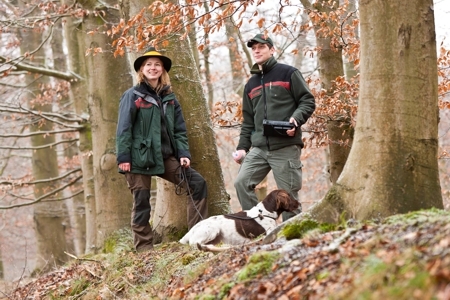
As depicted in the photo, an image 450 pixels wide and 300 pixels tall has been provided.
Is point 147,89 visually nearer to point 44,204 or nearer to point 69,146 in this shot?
point 69,146

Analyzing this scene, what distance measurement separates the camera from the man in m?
7.67

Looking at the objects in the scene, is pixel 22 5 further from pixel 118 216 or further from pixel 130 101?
pixel 130 101

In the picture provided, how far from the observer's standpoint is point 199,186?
26.5ft

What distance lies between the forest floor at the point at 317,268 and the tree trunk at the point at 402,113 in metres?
0.36

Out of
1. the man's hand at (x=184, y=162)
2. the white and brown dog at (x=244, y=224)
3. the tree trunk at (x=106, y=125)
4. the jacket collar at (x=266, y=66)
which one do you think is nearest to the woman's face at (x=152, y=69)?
the man's hand at (x=184, y=162)

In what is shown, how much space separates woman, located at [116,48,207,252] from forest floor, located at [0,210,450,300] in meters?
0.74

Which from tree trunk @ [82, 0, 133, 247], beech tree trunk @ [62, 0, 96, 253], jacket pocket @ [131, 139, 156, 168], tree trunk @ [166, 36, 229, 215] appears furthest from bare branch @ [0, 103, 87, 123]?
jacket pocket @ [131, 139, 156, 168]

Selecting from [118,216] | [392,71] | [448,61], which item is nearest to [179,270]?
[392,71]

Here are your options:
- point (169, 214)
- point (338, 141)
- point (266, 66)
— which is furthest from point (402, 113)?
point (338, 141)

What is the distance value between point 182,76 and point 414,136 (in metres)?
4.26

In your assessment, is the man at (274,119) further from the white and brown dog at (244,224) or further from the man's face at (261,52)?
the white and brown dog at (244,224)

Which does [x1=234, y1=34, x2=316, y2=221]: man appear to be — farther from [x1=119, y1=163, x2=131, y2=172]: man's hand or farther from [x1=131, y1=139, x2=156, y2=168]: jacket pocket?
[x1=119, y1=163, x2=131, y2=172]: man's hand

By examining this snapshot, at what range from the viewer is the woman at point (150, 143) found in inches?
304

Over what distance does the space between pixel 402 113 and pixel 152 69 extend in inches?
146
